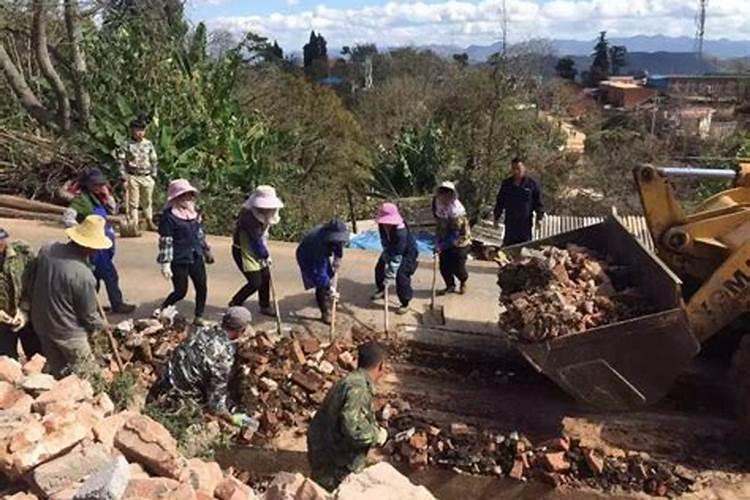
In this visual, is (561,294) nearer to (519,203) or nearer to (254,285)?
(519,203)

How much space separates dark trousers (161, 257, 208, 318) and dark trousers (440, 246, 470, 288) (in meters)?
2.63

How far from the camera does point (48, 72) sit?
14.2 meters

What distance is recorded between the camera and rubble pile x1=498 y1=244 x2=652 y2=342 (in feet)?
21.1

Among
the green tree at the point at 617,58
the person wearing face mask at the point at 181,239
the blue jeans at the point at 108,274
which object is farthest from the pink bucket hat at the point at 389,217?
the green tree at the point at 617,58

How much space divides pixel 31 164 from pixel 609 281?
1030 cm

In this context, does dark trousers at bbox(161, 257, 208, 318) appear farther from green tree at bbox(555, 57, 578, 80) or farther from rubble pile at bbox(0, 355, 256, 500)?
green tree at bbox(555, 57, 578, 80)

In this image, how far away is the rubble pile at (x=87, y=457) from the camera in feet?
12.6

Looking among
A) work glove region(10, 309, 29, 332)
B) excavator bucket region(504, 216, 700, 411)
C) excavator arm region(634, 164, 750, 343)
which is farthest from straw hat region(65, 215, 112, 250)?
excavator arm region(634, 164, 750, 343)

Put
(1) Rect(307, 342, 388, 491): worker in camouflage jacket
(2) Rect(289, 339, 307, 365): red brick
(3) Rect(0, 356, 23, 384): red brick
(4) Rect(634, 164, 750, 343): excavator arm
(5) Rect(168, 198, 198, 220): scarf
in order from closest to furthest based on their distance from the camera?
1. (1) Rect(307, 342, 388, 491): worker in camouflage jacket
2. (3) Rect(0, 356, 23, 384): red brick
3. (4) Rect(634, 164, 750, 343): excavator arm
4. (2) Rect(289, 339, 307, 365): red brick
5. (5) Rect(168, 198, 198, 220): scarf

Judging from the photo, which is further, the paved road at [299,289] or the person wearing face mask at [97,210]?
the paved road at [299,289]

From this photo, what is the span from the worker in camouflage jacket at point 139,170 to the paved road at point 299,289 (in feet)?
1.47

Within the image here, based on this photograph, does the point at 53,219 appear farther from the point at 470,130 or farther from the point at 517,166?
the point at 470,130

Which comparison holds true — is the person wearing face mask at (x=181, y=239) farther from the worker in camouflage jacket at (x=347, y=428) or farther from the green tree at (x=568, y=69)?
the green tree at (x=568, y=69)

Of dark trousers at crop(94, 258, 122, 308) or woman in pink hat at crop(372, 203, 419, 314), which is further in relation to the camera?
woman in pink hat at crop(372, 203, 419, 314)
